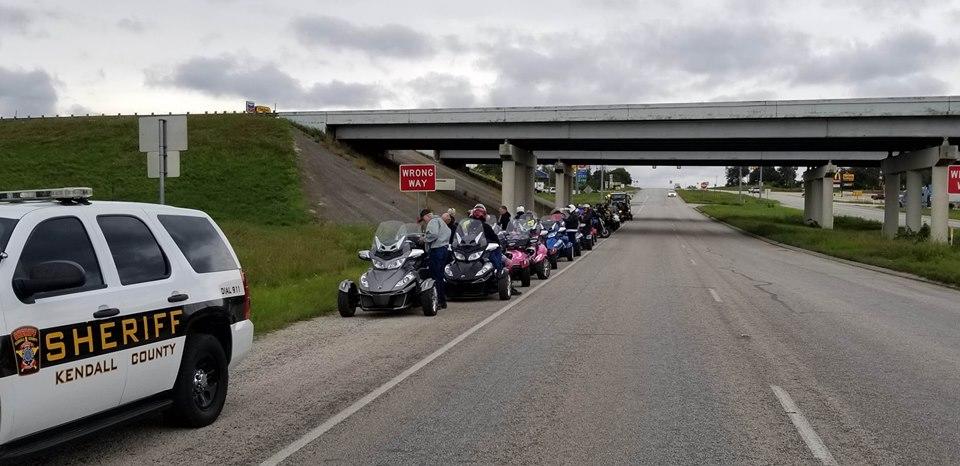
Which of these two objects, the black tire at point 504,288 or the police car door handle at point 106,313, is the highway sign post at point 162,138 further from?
the police car door handle at point 106,313

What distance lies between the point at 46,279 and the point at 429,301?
9217 mm

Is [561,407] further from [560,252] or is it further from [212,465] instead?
[560,252]

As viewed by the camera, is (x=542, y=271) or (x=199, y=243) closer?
(x=199, y=243)

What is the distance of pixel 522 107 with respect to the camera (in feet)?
159

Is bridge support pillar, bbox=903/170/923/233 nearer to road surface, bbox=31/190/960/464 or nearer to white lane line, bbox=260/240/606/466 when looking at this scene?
road surface, bbox=31/190/960/464

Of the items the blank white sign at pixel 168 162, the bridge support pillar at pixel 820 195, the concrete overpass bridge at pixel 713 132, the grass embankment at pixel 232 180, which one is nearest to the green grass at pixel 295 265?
the grass embankment at pixel 232 180

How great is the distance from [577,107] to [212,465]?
42.8 meters

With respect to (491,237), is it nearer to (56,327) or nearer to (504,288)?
(504,288)

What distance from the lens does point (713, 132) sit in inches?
1801

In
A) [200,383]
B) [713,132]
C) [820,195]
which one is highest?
[713,132]

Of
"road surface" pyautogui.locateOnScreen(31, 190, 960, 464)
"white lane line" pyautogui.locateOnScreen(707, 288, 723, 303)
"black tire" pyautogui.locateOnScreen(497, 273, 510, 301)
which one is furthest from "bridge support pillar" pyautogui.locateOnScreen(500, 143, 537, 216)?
"road surface" pyautogui.locateOnScreen(31, 190, 960, 464)

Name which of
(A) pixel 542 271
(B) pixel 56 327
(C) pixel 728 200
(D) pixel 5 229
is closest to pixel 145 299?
(B) pixel 56 327

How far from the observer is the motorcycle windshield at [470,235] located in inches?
658

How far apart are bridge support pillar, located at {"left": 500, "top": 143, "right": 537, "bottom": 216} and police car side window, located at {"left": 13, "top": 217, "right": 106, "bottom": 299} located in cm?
→ 4561
